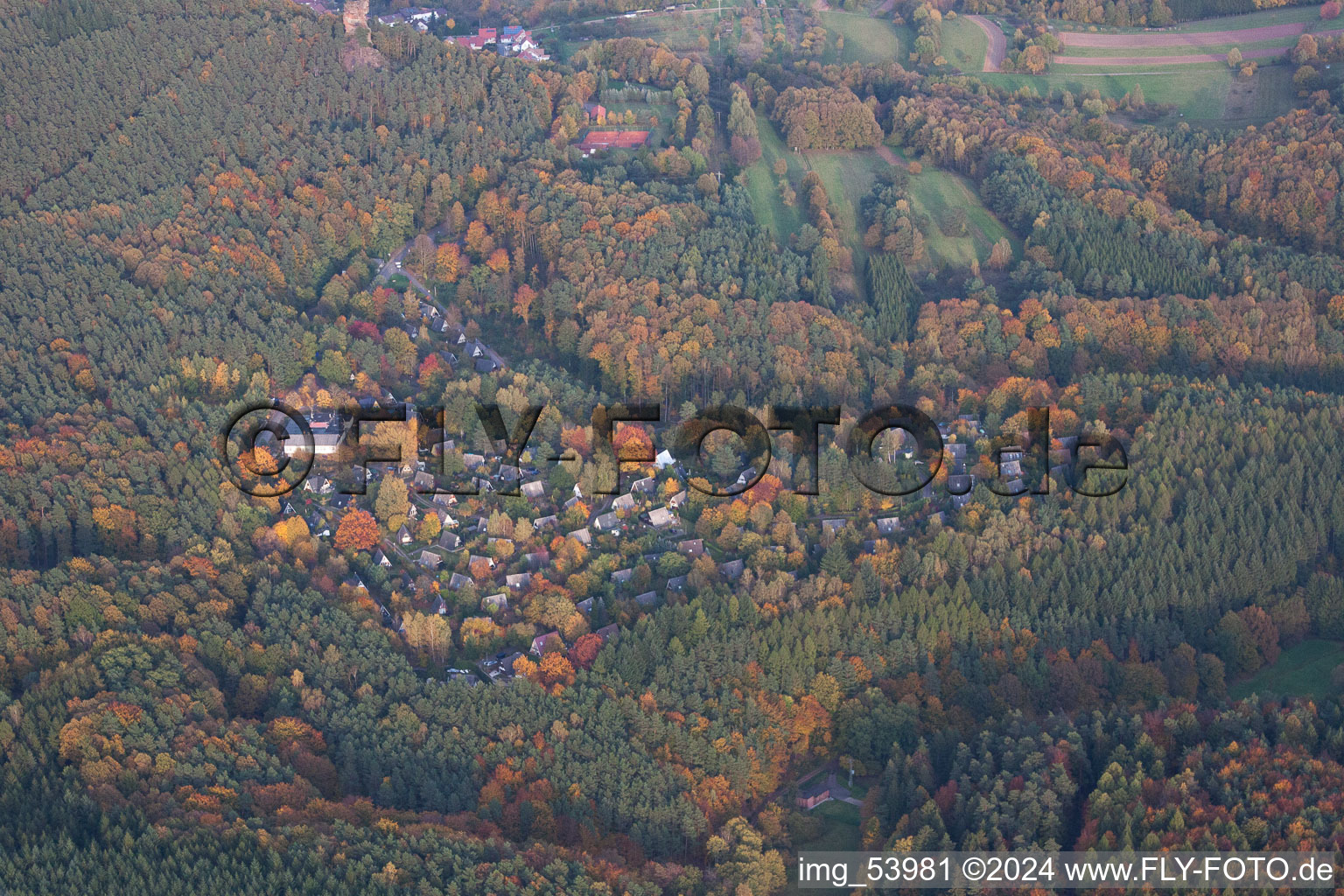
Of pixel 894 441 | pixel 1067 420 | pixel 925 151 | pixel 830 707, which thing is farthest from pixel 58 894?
pixel 925 151

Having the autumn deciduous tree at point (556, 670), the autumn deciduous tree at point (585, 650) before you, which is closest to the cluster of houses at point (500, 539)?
the autumn deciduous tree at point (585, 650)

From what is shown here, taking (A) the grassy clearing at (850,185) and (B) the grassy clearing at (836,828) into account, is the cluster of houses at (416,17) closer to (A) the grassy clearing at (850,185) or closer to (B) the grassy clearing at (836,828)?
(A) the grassy clearing at (850,185)

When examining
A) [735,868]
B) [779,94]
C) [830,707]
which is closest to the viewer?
[735,868]

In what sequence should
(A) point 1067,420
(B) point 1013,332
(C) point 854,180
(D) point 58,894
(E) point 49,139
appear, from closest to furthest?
(D) point 58,894
(A) point 1067,420
(B) point 1013,332
(E) point 49,139
(C) point 854,180

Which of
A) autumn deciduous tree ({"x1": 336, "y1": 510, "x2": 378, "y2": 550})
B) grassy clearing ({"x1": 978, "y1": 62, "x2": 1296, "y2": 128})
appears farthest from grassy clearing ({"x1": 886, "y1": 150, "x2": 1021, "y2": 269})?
autumn deciduous tree ({"x1": 336, "y1": 510, "x2": 378, "y2": 550})

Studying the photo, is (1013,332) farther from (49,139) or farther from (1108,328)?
(49,139)
